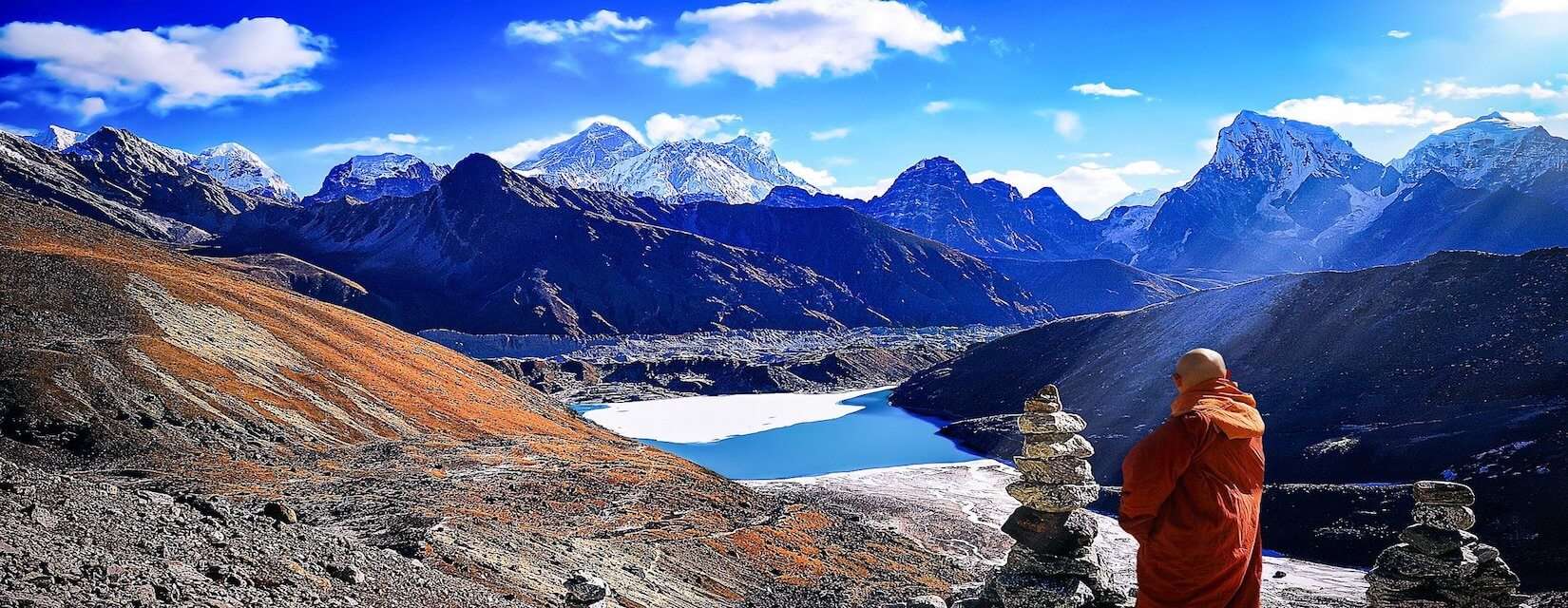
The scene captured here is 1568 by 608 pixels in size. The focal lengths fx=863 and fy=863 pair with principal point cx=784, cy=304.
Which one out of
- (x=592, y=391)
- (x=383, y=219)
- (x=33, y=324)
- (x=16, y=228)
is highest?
(x=383, y=219)

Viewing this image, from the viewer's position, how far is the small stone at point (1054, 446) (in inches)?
298

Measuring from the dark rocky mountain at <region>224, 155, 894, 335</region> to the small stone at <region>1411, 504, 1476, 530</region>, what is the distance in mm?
148933

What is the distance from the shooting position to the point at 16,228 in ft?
128

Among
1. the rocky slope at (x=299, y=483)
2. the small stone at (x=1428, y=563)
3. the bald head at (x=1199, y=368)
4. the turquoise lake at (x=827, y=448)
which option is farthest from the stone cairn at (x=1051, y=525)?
the turquoise lake at (x=827, y=448)

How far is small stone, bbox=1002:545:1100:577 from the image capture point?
24.2 feet

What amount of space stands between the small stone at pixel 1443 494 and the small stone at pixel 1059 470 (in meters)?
2.96

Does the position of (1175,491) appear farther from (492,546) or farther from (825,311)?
(825,311)

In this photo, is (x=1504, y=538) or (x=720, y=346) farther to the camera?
(x=720, y=346)

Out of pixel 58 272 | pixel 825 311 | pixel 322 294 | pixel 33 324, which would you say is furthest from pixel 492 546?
pixel 825 311

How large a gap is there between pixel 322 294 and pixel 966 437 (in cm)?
10837

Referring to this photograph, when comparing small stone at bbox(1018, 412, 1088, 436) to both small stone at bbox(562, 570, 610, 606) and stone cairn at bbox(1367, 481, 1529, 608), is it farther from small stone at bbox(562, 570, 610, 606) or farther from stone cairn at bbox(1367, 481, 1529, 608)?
small stone at bbox(562, 570, 610, 606)

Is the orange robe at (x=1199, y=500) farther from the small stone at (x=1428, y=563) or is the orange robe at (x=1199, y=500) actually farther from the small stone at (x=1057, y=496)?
the small stone at (x=1428, y=563)

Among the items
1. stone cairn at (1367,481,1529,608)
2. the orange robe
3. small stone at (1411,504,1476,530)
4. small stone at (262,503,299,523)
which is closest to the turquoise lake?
small stone at (262,503,299,523)

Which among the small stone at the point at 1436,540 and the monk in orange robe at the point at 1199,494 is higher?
the monk in orange robe at the point at 1199,494
